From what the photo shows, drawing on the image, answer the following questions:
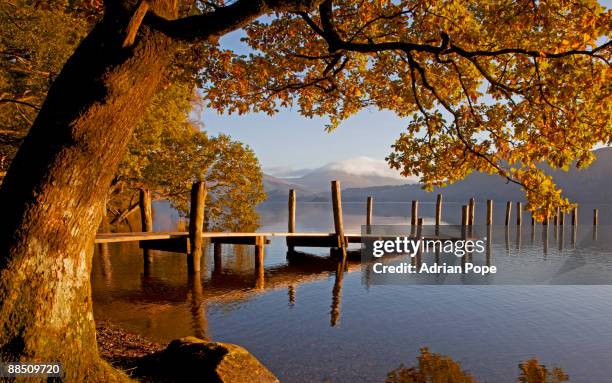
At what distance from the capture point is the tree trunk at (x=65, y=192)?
4.16 meters

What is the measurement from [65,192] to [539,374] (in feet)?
31.4

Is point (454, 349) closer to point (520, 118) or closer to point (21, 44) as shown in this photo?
point (520, 118)

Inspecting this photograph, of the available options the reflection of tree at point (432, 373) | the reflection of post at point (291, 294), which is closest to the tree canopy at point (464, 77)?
the reflection of tree at point (432, 373)

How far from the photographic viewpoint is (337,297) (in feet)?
49.9

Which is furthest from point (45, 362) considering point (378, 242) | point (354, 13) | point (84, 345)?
point (378, 242)

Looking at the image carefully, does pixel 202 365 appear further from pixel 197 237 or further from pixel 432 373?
pixel 197 237

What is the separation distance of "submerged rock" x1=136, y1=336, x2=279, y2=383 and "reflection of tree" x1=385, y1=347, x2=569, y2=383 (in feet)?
12.1

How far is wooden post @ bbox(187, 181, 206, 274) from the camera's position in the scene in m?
16.1

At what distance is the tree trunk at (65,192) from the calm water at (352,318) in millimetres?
5005

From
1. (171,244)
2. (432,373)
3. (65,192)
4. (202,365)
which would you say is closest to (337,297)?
(432,373)

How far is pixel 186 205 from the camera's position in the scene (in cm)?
2448

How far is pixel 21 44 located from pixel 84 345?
13.4 m

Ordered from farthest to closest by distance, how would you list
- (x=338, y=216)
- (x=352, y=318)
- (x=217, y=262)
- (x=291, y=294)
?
1. (x=338, y=216)
2. (x=217, y=262)
3. (x=291, y=294)
4. (x=352, y=318)

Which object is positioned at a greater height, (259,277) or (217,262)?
(217,262)
